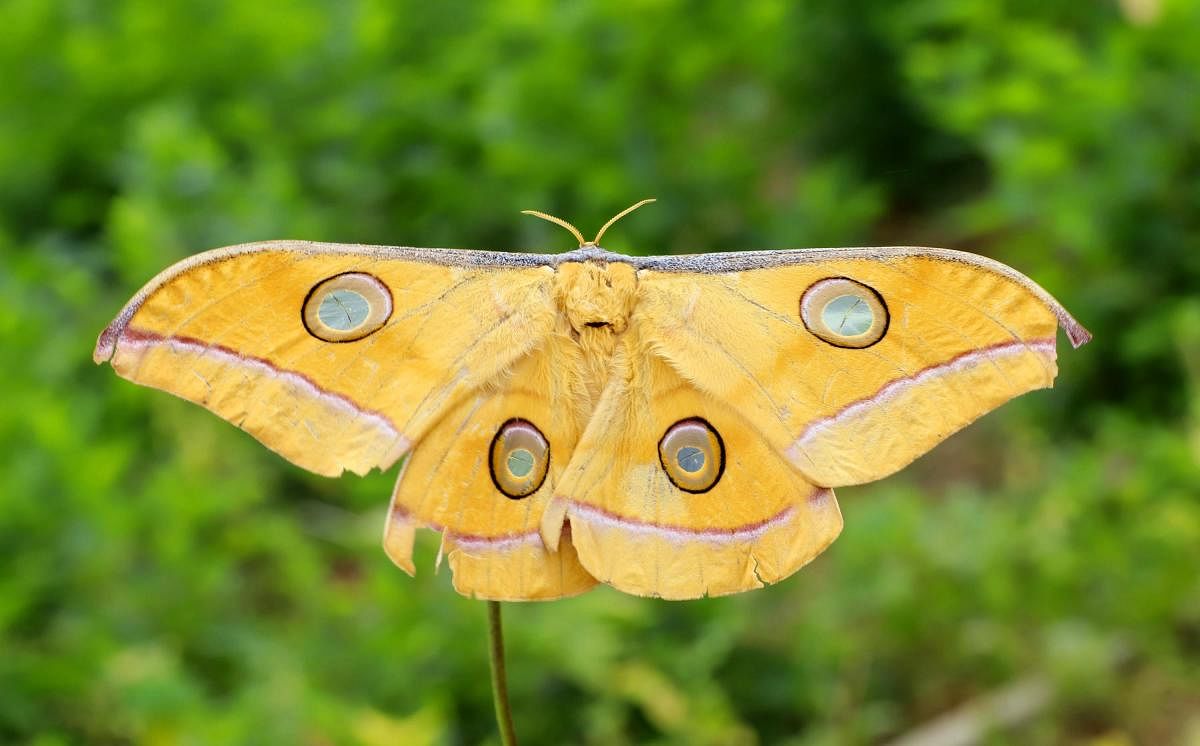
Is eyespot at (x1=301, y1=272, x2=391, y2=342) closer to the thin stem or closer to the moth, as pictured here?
the moth

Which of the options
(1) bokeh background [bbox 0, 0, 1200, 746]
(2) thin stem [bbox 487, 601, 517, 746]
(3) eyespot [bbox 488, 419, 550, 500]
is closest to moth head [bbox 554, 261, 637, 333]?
(3) eyespot [bbox 488, 419, 550, 500]

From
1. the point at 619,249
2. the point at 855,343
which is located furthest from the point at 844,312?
the point at 619,249

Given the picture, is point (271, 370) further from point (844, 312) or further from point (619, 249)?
point (619, 249)

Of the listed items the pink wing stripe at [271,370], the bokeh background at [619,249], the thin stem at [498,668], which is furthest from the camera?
the bokeh background at [619,249]

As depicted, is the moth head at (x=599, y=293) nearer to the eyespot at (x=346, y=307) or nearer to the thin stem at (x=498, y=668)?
the eyespot at (x=346, y=307)

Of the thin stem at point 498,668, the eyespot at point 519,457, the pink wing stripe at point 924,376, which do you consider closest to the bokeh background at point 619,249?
the eyespot at point 519,457

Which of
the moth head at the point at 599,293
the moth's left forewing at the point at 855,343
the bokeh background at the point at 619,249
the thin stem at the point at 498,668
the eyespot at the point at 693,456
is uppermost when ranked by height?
the bokeh background at the point at 619,249

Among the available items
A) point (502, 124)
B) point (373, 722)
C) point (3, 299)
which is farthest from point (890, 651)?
point (3, 299)
